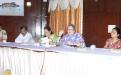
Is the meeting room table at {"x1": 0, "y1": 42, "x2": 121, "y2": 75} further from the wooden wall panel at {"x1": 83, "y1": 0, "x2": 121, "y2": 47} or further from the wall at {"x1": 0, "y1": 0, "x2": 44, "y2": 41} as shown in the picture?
the wall at {"x1": 0, "y1": 0, "x2": 44, "y2": 41}

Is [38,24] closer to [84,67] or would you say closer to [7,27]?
[7,27]

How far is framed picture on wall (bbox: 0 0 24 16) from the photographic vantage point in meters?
8.16

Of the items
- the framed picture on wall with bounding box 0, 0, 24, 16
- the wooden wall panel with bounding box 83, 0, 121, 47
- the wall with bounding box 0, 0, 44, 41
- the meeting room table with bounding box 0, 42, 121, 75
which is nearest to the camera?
the meeting room table with bounding box 0, 42, 121, 75

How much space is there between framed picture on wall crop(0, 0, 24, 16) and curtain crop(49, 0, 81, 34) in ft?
2.81

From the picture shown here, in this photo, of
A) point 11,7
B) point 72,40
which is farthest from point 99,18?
point 11,7

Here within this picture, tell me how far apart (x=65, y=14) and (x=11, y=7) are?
1.67m

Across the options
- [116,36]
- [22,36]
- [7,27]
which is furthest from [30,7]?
[116,36]

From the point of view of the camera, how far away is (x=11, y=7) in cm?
829

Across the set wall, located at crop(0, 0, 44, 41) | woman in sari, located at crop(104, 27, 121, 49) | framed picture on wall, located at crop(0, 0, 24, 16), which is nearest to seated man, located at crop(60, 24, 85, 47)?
woman in sari, located at crop(104, 27, 121, 49)

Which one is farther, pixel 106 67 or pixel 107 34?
pixel 107 34

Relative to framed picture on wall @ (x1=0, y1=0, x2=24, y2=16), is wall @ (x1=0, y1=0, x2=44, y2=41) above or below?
below

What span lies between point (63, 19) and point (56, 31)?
1.29 ft

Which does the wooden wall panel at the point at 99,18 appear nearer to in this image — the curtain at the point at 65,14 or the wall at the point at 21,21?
the curtain at the point at 65,14

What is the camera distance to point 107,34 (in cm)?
669
